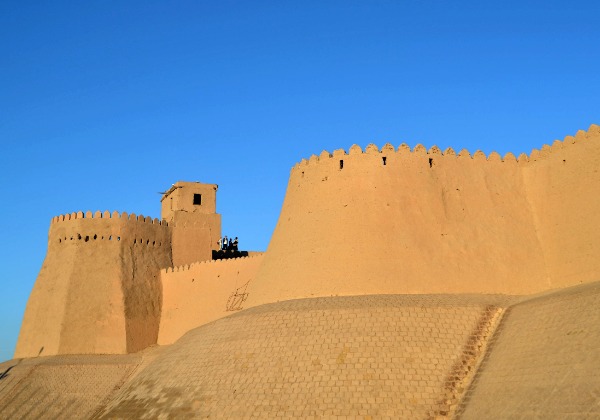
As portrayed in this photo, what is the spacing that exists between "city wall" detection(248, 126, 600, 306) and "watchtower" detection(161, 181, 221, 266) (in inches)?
444

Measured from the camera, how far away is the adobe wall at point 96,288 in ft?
109

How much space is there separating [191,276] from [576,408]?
22.2m

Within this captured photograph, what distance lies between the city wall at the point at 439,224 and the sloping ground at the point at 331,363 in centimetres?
131

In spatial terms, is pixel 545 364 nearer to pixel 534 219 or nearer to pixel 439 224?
pixel 439 224

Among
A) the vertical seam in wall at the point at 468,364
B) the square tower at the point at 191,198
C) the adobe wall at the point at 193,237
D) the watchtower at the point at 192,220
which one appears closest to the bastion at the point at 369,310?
the vertical seam in wall at the point at 468,364

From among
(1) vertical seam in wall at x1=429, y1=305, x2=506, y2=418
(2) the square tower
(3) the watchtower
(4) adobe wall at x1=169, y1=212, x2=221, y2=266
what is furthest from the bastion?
(2) the square tower

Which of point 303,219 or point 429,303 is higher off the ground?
point 303,219

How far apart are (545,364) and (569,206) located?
8331 mm

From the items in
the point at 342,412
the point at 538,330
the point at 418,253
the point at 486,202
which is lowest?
the point at 342,412

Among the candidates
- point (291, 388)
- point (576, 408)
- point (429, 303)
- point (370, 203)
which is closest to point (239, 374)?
point (291, 388)

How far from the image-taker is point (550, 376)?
659 inches

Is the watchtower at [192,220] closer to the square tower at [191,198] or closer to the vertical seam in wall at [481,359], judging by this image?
the square tower at [191,198]

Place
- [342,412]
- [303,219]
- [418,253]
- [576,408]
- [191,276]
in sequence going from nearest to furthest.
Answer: [576,408] < [342,412] < [418,253] < [303,219] < [191,276]

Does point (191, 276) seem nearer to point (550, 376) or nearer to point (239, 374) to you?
point (239, 374)
